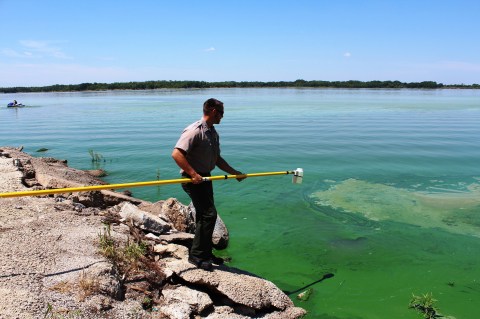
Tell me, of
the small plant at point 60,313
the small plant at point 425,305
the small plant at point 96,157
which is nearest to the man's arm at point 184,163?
the small plant at point 60,313

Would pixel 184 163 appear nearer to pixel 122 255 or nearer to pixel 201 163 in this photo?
pixel 201 163

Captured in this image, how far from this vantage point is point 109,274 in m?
4.77

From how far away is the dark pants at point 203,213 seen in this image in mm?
5207

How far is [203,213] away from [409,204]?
6533 millimetres

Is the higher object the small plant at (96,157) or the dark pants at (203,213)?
the dark pants at (203,213)

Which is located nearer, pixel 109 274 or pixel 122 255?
pixel 109 274

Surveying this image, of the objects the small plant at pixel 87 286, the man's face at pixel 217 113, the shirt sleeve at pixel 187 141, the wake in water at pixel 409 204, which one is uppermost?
the man's face at pixel 217 113

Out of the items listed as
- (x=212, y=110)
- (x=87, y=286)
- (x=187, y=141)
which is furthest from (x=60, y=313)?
(x=212, y=110)

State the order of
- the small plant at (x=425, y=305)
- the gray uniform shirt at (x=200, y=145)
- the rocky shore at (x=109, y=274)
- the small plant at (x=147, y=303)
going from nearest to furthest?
→ 1. the rocky shore at (x=109, y=274)
2. the small plant at (x=147, y=303)
3. the gray uniform shirt at (x=200, y=145)
4. the small plant at (x=425, y=305)

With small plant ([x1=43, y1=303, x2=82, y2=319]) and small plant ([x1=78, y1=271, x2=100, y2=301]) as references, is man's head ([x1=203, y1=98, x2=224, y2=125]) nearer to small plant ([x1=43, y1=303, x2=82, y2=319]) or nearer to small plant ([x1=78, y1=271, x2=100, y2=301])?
small plant ([x1=78, y1=271, x2=100, y2=301])

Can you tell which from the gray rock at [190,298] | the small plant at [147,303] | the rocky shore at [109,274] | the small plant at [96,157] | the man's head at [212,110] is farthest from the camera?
the small plant at [96,157]

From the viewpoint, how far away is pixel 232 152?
1652 centimetres

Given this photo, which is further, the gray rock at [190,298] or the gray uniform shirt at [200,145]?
the gray uniform shirt at [200,145]

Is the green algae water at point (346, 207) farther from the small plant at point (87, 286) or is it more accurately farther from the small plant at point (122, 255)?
the small plant at point (87, 286)
